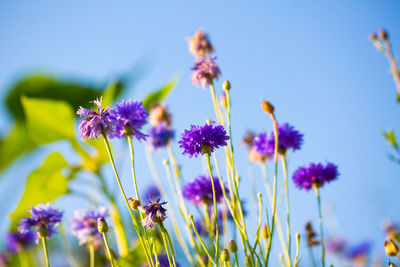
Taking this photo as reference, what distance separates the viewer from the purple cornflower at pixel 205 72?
82 cm

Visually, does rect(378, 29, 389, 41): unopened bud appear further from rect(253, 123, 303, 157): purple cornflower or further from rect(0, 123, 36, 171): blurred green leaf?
rect(0, 123, 36, 171): blurred green leaf

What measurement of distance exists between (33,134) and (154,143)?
1.50 feet

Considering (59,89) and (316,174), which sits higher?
(59,89)

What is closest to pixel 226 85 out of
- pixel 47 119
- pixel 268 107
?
pixel 268 107

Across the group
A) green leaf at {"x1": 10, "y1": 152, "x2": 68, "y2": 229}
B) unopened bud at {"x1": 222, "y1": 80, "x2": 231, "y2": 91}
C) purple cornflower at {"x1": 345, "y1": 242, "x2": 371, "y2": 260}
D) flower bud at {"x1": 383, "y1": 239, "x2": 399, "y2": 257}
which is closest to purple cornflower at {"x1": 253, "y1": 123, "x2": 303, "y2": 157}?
unopened bud at {"x1": 222, "y1": 80, "x2": 231, "y2": 91}

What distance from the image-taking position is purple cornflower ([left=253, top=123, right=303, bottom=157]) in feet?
2.62

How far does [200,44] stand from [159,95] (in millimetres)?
248

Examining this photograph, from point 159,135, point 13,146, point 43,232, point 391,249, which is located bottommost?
point 391,249

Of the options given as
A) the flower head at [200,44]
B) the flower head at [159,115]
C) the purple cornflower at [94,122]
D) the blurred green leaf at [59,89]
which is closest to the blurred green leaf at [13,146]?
the blurred green leaf at [59,89]

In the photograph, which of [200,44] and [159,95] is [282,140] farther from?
[159,95]

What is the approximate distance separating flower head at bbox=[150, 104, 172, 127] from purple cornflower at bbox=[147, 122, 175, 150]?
14mm

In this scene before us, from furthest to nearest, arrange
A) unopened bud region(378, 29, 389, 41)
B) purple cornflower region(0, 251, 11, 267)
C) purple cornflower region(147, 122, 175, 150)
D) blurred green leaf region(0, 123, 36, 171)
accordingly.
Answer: blurred green leaf region(0, 123, 36, 171) < purple cornflower region(0, 251, 11, 267) < purple cornflower region(147, 122, 175, 150) < unopened bud region(378, 29, 389, 41)

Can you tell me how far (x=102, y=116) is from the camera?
614 mm

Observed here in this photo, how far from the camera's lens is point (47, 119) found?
1.29 meters
